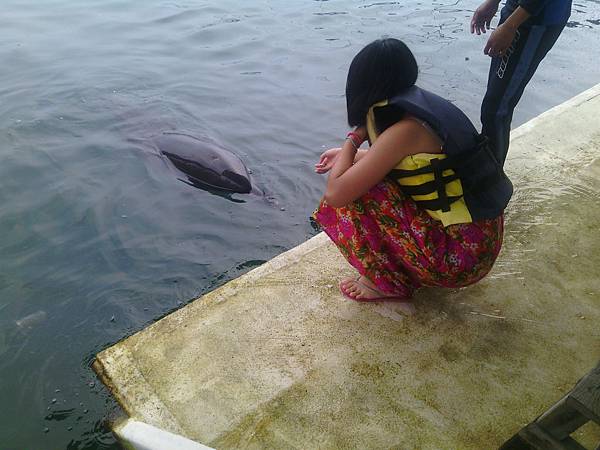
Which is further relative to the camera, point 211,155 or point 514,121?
point 514,121

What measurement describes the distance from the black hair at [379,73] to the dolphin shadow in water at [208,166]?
7.31 feet

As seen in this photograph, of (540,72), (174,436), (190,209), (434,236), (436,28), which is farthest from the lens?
(436,28)

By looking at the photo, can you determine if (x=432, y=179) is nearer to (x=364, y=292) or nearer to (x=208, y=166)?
(x=364, y=292)

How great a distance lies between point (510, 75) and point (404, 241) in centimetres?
133

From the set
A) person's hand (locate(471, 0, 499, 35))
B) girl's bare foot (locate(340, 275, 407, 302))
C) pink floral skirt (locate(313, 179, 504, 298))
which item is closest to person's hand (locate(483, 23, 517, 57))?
person's hand (locate(471, 0, 499, 35))

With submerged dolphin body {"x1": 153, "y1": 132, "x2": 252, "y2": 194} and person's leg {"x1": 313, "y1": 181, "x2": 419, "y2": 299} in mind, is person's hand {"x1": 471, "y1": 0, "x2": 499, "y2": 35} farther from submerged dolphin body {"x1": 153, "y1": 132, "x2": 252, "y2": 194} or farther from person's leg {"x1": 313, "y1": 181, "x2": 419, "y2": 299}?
submerged dolphin body {"x1": 153, "y1": 132, "x2": 252, "y2": 194}

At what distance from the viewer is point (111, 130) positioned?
17.0 feet

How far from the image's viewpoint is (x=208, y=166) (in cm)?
424

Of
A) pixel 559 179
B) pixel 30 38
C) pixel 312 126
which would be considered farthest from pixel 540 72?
pixel 30 38

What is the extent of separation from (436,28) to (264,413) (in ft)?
25.2

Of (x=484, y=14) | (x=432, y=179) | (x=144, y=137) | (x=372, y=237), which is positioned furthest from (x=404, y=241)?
(x=144, y=137)

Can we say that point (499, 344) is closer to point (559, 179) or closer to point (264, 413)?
point (264, 413)

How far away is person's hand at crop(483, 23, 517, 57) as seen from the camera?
8.77ft

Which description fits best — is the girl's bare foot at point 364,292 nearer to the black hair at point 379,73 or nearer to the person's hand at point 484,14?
the black hair at point 379,73
